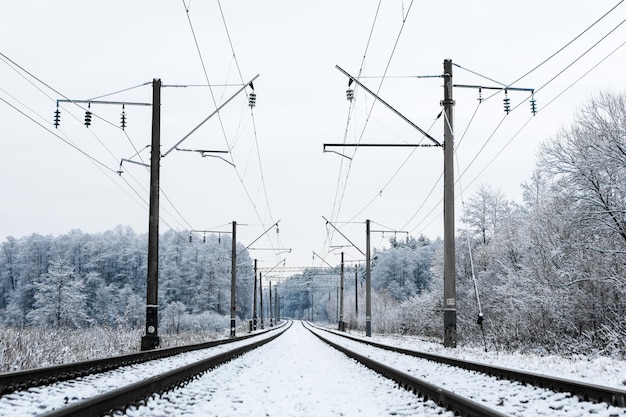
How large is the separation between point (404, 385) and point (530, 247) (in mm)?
27009

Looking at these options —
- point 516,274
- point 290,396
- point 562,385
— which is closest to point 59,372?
point 290,396

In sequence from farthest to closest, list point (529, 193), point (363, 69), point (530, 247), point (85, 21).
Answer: point (529, 193) → point (530, 247) → point (363, 69) → point (85, 21)

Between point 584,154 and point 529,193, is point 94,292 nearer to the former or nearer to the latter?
point 529,193

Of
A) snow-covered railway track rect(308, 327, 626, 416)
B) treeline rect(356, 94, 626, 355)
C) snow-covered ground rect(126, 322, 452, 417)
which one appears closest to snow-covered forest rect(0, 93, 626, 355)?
treeline rect(356, 94, 626, 355)

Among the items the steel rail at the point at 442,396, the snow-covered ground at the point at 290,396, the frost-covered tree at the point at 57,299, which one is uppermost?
the steel rail at the point at 442,396

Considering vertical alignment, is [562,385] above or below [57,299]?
above

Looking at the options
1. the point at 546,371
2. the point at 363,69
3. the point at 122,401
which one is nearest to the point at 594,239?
the point at 363,69

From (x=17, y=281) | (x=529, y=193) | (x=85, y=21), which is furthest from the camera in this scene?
(x=17, y=281)

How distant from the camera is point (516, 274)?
34.4 meters

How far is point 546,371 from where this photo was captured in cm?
1055

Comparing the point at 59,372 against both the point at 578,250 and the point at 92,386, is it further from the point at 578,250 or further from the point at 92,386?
the point at 578,250

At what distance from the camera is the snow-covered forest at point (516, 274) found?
23453 millimetres

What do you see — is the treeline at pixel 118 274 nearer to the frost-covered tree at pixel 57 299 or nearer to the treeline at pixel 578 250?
the frost-covered tree at pixel 57 299

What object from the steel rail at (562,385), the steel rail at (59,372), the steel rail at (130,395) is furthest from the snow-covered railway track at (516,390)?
the steel rail at (59,372)
